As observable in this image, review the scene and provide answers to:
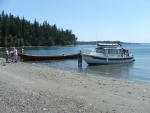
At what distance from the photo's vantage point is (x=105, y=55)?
39469mm

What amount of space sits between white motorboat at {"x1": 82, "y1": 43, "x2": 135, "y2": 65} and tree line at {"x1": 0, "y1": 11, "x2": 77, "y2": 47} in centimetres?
10941

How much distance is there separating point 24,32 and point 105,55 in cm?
12459

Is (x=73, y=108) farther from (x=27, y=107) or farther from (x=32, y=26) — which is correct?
(x=32, y=26)

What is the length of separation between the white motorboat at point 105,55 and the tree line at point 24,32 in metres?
109

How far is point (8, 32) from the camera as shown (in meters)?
147

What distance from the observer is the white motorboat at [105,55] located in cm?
3806

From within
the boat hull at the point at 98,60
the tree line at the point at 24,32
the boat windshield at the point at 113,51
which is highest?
the tree line at the point at 24,32

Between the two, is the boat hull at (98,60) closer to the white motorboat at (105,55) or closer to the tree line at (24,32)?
the white motorboat at (105,55)

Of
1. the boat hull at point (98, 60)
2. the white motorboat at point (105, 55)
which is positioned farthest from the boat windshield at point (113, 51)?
the boat hull at point (98, 60)

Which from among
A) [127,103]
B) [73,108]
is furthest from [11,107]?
[127,103]

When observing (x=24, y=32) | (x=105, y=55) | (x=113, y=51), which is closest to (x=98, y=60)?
(x=105, y=55)

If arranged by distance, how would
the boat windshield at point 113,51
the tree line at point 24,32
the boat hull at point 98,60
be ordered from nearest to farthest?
the boat hull at point 98,60
the boat windshield at point 113,51
the tree line at point 24,32

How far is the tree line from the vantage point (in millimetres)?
143750

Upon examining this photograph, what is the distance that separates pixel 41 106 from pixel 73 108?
1.16 metres
